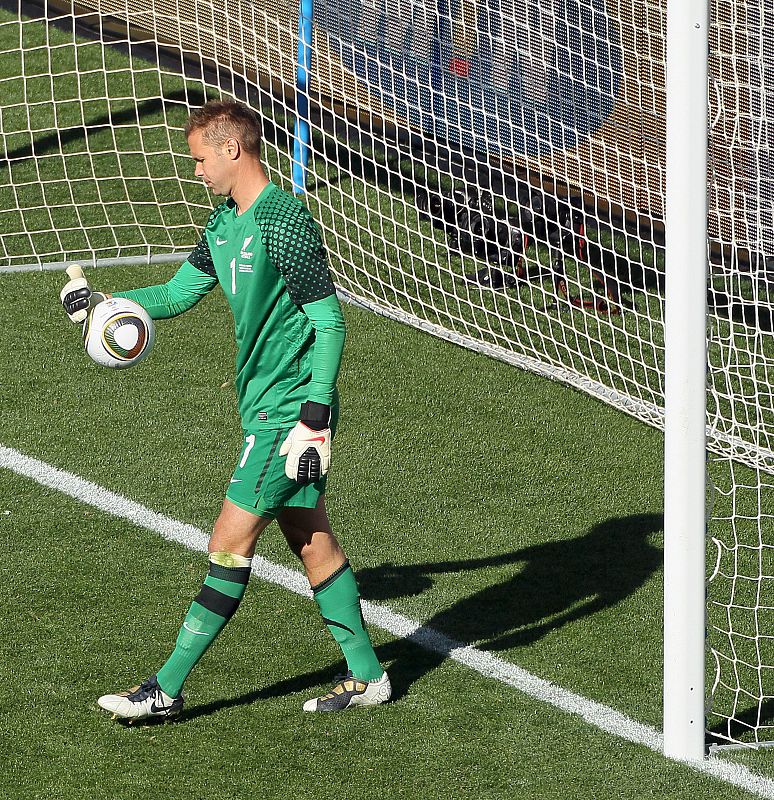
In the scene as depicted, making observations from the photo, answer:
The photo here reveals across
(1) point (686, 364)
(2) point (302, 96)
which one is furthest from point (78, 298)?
(2) point (302, 96)

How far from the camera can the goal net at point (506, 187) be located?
24.9ft

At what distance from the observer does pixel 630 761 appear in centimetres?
451

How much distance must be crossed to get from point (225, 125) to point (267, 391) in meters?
0.86

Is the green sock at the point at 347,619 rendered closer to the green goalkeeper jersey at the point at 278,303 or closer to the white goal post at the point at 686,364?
the green goalkeeper jersey at the point at 278,303

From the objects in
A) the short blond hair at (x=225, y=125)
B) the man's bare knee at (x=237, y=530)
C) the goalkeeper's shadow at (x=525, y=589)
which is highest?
the short blond hair at (x=225, y=125)

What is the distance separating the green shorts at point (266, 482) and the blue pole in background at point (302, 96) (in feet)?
16.2

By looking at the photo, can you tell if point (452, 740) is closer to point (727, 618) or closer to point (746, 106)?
point (727, 618)

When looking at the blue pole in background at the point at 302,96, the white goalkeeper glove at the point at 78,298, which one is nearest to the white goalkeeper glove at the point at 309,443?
the white goalkeeper glove at the point at 78,298

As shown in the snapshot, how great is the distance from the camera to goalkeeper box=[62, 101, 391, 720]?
436cm

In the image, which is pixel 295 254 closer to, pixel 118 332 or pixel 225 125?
pixel 225 125

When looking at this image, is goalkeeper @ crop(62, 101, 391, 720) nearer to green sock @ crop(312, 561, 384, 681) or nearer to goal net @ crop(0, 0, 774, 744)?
green sock @ crop(312, 561, 384, 681)

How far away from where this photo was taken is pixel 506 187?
9172 millimetres

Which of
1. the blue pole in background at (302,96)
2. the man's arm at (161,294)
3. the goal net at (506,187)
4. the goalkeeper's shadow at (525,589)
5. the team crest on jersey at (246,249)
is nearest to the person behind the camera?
the team crest on jersey at (246,249)

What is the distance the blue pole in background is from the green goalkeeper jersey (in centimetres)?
479
